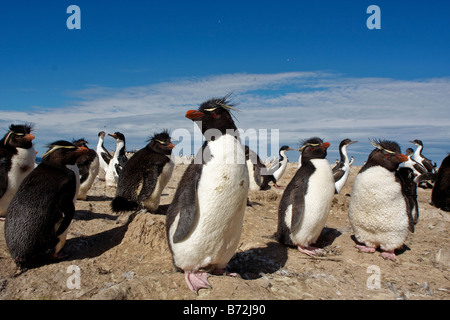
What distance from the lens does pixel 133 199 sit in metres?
6.70

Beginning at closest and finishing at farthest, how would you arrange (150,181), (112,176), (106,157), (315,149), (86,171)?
(315,149) → (150,181) → (86,171) → (112,176) → (106,157)

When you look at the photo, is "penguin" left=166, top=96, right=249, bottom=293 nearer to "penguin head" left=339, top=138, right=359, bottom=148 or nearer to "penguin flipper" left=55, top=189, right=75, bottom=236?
"penguin flipper" left=55, top=189, right=75, bottom=236

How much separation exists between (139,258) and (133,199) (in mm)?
1788

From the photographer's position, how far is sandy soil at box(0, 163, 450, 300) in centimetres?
354

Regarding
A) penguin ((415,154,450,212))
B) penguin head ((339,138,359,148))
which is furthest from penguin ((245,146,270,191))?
penguin ((415,154,450,212))

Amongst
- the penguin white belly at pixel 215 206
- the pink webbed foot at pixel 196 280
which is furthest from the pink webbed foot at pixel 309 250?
the pink webbed foot at pixel 196 280

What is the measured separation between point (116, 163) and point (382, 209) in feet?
27.5

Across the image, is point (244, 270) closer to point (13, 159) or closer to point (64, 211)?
point (64, 211)

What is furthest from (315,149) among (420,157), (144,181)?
(420,157)

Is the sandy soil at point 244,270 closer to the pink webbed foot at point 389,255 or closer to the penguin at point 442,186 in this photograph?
the pink webbed foot at point 389,255

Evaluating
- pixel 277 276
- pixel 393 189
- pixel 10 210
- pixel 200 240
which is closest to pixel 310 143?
pixel 393 189

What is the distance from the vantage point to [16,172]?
6.51m

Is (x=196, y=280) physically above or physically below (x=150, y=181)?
below

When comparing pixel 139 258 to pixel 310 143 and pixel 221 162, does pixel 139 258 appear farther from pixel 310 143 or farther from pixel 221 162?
pixel 310 143
